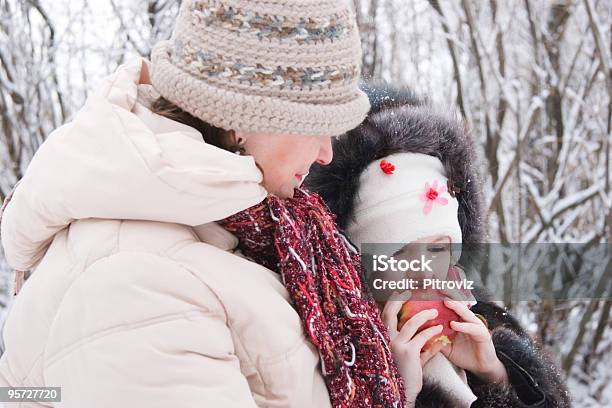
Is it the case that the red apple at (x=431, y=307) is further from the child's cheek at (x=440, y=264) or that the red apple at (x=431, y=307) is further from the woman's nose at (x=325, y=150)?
the woman's nose at (x=325, y=150)

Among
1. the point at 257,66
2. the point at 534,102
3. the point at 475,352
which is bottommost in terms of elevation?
the point at 534,102

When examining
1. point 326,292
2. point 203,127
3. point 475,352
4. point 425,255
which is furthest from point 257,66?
point 475,352

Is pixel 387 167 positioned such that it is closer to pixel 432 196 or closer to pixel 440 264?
pixel 432 196

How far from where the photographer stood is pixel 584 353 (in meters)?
4.25

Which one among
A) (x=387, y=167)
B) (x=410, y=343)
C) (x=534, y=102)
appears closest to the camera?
(x=410, y=343)

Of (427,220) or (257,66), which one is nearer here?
(257,66)

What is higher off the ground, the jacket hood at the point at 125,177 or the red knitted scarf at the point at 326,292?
the jacket hood at the point at 125,177

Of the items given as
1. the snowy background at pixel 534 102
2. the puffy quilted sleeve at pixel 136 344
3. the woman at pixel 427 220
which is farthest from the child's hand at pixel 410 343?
the snowy background at pixel 534 102

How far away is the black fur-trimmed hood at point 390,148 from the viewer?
1473 millimetres

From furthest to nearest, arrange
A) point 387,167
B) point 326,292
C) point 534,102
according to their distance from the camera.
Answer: point 534,102 → point 387,167 → point 326,292

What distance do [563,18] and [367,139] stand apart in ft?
10.9

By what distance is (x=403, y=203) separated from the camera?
55.7 inches

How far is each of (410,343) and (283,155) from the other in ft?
1.67

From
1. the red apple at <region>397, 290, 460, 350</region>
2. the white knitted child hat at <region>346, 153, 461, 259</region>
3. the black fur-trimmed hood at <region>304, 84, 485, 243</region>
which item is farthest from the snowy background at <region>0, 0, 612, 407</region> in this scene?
the red apple at <region>397, 290, 460, 350</region>
